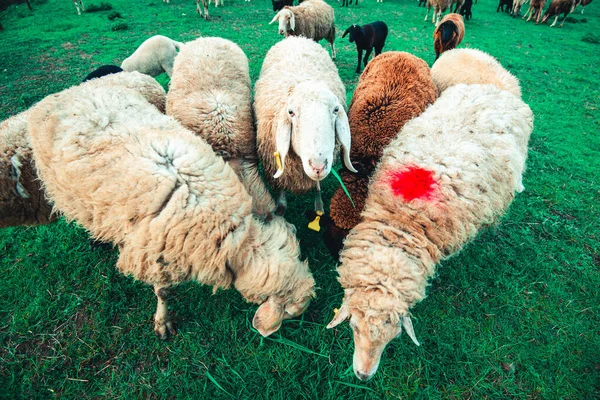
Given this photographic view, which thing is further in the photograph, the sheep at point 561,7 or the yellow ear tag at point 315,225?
the sheep at point 561,7

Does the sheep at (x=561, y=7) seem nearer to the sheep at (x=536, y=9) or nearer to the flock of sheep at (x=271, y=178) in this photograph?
the sheep at (x=536, y=9)

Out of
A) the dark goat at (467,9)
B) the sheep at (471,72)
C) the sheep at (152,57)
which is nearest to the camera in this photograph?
the sheep at (471,72)

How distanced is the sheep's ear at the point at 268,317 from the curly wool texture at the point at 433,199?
52 cm

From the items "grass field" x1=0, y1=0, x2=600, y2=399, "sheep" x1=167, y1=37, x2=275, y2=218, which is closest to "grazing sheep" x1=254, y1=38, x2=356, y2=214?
"sheep" x1=167, y1=37, x2=275, y2=218

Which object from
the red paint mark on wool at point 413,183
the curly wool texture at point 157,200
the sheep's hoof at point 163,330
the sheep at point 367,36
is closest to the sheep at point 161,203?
the curly wool texture at point 157,200

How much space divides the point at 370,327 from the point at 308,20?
282 inches

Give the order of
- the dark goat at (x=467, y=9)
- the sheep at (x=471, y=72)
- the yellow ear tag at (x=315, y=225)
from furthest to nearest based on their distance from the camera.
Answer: the dark goat at (x=467, y=9)
the sheep at (x=471, y=72)
the yellow ear tag at (x=315, y=225)

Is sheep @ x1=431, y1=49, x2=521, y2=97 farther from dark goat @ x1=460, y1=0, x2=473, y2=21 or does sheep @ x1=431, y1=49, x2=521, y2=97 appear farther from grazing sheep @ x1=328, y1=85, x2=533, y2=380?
dark goat @ x1=460, y1=0, x2=473, y2=21

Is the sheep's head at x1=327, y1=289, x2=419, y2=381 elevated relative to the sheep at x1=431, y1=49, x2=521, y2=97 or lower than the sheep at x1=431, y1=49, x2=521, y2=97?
lower

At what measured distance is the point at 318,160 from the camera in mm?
2135

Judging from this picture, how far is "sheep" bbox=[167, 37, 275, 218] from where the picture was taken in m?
2.73

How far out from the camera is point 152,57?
17.9ft

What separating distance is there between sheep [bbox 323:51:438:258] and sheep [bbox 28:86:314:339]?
0.54 m

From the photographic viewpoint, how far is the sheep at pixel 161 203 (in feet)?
6.04
